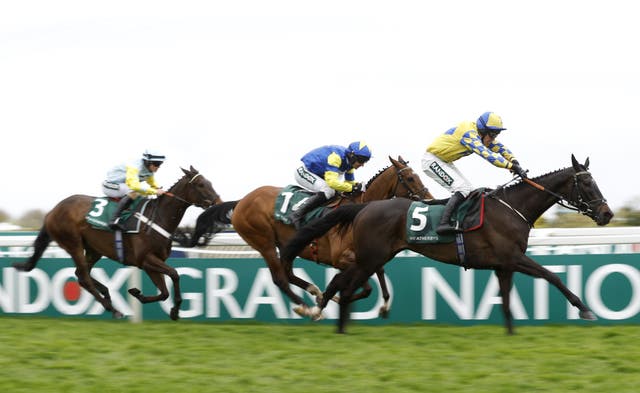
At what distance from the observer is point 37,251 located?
337 inches

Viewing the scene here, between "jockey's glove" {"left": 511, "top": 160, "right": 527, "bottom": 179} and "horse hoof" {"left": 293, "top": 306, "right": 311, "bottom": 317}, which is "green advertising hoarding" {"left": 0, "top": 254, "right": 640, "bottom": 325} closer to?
"horse hoof" {"left": 293, "top": 306, "right": 311, "bottom": 317}

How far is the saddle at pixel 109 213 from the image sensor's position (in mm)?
8203

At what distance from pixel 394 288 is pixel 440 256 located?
0.99 meters

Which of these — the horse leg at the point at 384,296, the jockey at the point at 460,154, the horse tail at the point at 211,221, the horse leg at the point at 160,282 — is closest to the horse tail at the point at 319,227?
the horse leg at the point at 384,296

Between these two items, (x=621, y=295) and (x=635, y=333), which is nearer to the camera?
(x=635, y=333)

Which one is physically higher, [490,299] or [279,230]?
[279,230]

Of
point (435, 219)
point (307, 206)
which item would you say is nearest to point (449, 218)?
point (435, 219)

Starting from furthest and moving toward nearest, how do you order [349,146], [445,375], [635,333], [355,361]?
[349,146], [635,333], [355,361], [445,375]

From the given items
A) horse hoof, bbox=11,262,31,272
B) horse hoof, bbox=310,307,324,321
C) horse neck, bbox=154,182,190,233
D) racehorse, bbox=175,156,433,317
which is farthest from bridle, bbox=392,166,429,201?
horse hoof, bbox=11,262,31,272

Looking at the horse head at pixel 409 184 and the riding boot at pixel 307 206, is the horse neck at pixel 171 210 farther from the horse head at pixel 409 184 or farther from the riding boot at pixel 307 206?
the horse head at pixel 409 184

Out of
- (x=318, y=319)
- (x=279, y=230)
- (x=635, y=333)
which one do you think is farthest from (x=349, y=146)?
(x=635, y=333)

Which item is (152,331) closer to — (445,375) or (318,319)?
(318,319)

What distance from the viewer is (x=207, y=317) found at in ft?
26.7

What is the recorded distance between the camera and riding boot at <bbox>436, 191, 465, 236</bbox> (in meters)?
6.78
